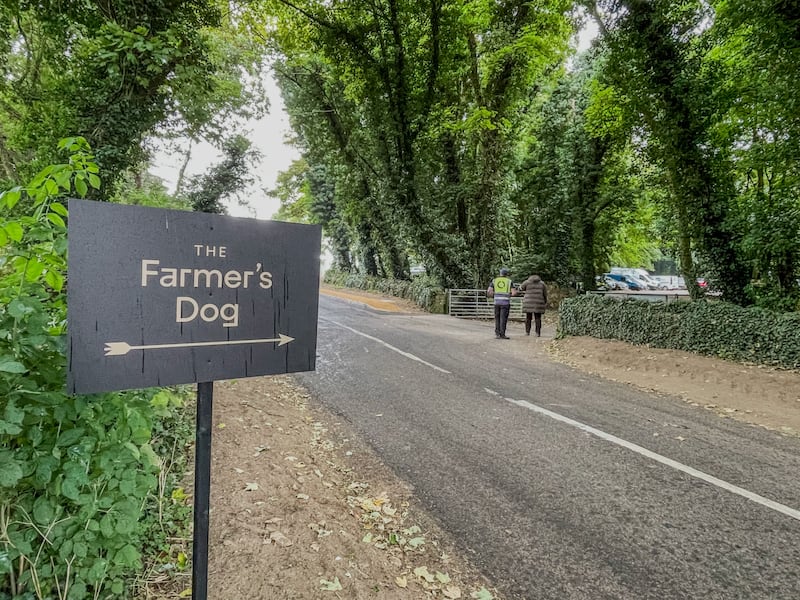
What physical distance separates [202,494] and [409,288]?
67.3 ft

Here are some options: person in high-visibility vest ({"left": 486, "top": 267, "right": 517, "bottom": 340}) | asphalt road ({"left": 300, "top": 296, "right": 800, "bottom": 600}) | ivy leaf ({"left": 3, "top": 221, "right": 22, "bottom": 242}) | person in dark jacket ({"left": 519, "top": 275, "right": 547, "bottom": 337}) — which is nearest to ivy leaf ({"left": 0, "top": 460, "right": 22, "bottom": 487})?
ivy leaf ({"left": 3, "top": 221, "right": 22, "bottom": 242})

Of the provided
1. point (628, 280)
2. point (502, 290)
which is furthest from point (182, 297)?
point (628, 280)

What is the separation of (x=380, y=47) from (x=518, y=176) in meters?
10.1

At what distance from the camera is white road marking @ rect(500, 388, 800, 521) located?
3195 mm

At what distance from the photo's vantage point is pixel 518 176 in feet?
70.3

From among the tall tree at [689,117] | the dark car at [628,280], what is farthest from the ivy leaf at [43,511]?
the dark car at [628,280]

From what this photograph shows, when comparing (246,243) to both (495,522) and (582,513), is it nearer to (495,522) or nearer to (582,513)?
(495,522)

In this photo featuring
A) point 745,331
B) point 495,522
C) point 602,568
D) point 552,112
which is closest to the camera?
point 602,568

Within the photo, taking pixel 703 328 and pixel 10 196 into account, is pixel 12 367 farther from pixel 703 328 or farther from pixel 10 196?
pixel 703 328

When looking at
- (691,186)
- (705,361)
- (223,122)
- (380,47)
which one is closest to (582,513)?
(705,361)

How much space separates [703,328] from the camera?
774 centimetres

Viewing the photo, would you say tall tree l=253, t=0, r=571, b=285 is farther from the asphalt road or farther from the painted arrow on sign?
the painted arrow on sign

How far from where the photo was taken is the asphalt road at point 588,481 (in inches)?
98.7

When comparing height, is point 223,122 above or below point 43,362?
above
